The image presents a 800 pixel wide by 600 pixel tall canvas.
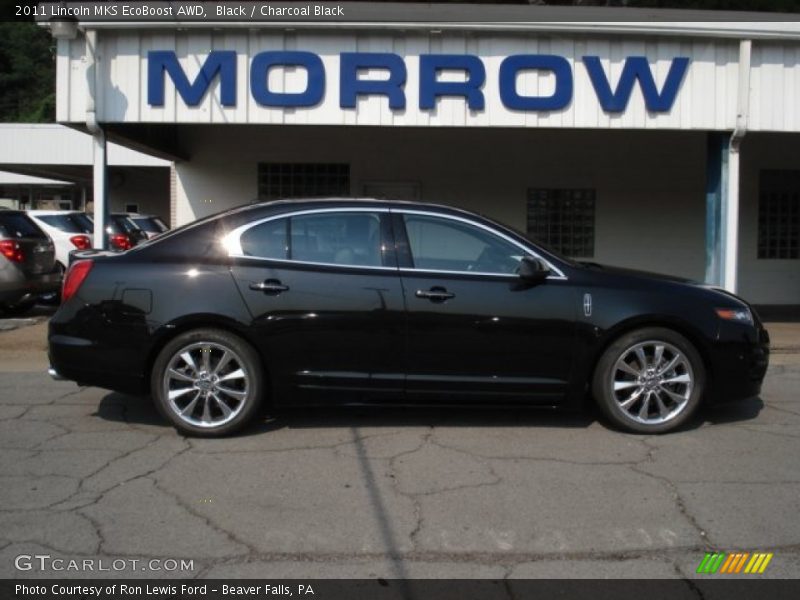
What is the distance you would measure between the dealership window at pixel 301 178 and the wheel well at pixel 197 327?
810 centimetres

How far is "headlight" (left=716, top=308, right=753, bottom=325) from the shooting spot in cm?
585

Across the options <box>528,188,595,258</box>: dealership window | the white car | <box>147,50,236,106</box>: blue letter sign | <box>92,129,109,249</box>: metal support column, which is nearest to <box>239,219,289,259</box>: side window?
<box>147,50,236,106</box>: blue letter sign

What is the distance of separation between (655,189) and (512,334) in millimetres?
8962

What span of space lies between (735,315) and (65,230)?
13321 millimetres

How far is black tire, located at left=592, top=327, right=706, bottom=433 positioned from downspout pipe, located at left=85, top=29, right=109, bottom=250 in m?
6.52

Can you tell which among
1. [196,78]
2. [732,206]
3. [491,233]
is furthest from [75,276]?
[732,206]

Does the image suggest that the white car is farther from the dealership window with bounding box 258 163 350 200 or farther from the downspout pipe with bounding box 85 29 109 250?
the downspout pipe with bounding box 85 29 109 250

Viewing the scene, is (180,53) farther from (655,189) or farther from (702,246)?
(702,246)

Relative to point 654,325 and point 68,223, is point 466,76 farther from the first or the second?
point 68,223

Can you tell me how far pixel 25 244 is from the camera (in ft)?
38.1

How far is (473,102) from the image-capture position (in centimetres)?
952

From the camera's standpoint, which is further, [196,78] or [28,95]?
[28,95]

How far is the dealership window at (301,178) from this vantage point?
13.6 meters
